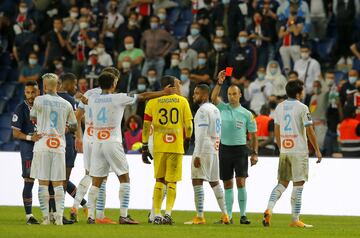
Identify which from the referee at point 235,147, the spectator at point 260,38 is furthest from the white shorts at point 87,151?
the spectator at point 260,38

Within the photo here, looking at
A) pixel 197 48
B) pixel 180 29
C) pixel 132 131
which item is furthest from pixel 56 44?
pixel 132 131

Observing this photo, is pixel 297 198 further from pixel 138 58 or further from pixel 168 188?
pixel 138 58

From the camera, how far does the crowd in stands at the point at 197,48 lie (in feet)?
99.0

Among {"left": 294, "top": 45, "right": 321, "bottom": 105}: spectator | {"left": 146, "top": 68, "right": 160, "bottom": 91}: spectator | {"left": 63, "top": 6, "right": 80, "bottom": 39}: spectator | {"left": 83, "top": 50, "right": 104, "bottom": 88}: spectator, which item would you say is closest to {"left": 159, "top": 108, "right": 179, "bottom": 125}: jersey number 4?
{"left": 294, "top": 45, "right": 321, "bottom": 105}: spectator

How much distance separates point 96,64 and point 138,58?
4.10 feet

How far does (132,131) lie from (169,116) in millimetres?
9139

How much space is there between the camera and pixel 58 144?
59.0ft

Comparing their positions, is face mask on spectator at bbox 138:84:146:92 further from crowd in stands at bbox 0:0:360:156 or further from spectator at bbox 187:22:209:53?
spectator at bbox 187:22:209:53

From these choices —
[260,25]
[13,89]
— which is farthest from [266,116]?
[13,89]

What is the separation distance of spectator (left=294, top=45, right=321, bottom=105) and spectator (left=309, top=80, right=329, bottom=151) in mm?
442

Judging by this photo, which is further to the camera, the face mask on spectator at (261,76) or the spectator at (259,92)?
the face mask on spectator at (261,76)

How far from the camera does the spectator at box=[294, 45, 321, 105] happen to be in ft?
99.9

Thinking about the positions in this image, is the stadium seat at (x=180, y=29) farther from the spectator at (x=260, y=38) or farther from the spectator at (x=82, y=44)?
the spectator at (x=260, y=38)

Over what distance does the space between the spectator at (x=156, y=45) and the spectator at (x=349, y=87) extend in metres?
5.83
